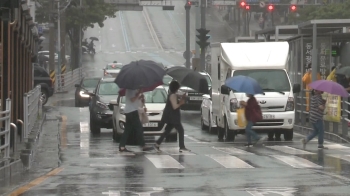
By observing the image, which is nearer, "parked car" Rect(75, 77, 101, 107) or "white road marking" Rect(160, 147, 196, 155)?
"white road marking" Rect(160, 147, 196, 155)

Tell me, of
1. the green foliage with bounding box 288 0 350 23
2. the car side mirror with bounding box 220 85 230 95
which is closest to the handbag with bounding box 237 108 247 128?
the car side mirror with bounding box 220 85 230 95

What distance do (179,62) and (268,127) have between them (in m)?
64.6

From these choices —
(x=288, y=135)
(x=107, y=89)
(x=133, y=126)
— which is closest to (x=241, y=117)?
Answer: (x=288, y=135)

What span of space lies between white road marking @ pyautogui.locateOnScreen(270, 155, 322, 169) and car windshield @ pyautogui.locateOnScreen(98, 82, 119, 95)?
10.3 metres

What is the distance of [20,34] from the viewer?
25.4 metres

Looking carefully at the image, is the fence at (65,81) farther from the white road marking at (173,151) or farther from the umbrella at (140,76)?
the umbrella at (140,76)

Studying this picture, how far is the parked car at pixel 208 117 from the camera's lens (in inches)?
1093

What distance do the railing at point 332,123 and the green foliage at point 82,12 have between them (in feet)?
128

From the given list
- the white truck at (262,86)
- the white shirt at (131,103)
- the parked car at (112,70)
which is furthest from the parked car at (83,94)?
the white shirt at (131,103)

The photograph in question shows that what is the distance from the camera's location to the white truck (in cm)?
2409

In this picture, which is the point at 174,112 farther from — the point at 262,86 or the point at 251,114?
Result: the point at 262,86

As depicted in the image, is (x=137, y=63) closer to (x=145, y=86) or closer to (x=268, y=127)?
(x=145, y=86)

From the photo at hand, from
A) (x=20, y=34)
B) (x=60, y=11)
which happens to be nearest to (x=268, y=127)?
(x=20, y=34)

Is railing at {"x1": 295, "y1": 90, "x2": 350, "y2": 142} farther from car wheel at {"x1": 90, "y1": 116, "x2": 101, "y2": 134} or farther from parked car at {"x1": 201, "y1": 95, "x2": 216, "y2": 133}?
car wheel at {"x1": 90, "y1": 116, "x2": 101, "y2": 134}
